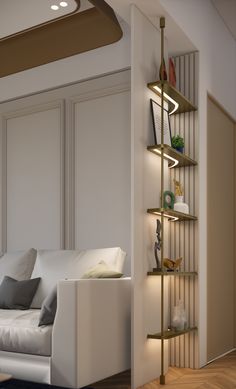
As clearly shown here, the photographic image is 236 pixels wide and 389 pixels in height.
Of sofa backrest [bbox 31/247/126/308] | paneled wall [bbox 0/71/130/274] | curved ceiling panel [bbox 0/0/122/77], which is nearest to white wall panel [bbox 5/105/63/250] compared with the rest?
paneled wall [bbox 0/71/130/274]

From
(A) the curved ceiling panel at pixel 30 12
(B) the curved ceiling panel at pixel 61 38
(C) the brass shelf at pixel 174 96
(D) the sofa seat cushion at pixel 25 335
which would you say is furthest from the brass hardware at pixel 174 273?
(A) the curved ceiling panel at pixel 30 12

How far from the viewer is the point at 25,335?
331cm

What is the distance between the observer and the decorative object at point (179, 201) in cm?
407

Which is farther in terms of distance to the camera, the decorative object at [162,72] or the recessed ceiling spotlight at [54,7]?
the recessed ceiling spotlight at [54,7]

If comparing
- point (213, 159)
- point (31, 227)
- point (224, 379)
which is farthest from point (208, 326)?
point (31, 227)

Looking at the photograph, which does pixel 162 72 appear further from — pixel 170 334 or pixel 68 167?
pixel 170 334

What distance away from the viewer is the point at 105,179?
A: 16.0ft

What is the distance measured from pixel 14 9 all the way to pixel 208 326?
2.95m

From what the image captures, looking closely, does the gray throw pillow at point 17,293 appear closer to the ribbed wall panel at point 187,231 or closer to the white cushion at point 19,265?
the white cushion at point 19,265

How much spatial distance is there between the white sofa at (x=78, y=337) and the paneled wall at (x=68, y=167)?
111 centimetres

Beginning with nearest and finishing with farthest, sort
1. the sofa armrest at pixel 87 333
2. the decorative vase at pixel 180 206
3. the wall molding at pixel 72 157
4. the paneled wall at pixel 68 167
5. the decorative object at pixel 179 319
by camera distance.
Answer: the sofa armrest at pixel 87 333 → the decorative object at pixel 179 319 → the decorative vase at pixel 180 206 → the paneled wall at pixel 68 167 → the wall molding at pixel 72 157

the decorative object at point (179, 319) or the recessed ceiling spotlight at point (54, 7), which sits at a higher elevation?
the recessed ceiling spotlight at point (54, 7)

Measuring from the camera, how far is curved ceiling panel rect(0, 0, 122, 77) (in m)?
4.66

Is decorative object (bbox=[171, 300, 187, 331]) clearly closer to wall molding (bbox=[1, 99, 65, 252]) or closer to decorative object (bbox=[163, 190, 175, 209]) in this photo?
decorative object (bbox=[163, 190, 175, 209])
